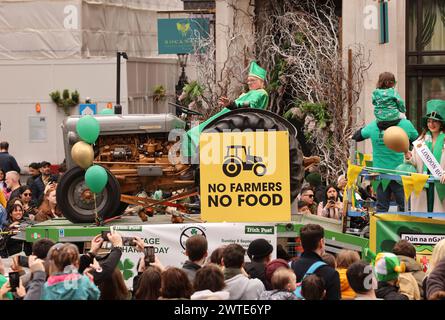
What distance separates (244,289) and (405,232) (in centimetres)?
372

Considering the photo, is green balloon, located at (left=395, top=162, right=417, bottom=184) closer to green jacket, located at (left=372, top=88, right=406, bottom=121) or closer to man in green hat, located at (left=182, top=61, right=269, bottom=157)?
green jacket, located at (left=372, top=88, right=406, bottom=121)

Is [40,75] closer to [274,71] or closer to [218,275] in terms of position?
[274,71]

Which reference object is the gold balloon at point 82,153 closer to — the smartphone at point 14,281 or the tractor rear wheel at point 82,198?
the tractor rear wheel at point 82,198

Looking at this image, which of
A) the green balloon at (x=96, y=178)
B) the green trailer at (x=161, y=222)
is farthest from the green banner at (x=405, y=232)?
the green balloon at (x=96, y=178)

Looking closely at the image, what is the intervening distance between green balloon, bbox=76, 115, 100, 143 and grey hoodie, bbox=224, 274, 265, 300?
5322 mm

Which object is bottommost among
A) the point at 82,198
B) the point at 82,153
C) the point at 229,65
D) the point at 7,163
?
the point at 82,198

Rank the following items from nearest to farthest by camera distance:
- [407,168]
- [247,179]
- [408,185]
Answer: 1. [408,185]
2. [407,168]
3. [247,179]

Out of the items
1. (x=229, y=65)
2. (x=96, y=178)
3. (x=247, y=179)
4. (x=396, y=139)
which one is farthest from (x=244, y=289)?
(x=229, y=65)

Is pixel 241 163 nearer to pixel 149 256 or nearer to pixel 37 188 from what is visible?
pixel 149 256

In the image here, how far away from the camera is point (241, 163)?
1425 centimetres

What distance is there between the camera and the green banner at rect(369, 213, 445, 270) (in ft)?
42.0

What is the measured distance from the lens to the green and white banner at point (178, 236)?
13656 mm

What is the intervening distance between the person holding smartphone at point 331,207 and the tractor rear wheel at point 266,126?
4.71ft
